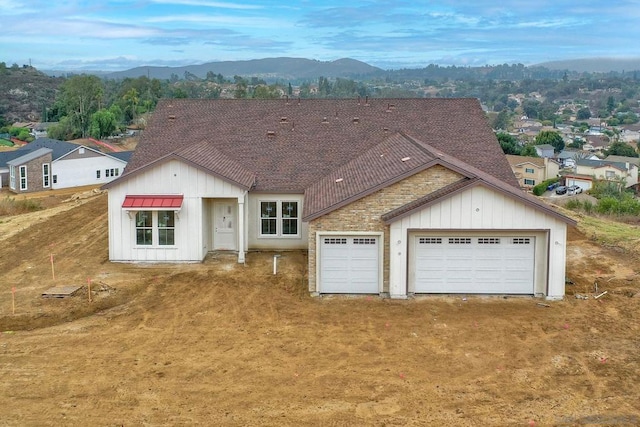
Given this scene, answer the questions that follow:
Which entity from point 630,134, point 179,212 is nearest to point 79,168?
point 179,212

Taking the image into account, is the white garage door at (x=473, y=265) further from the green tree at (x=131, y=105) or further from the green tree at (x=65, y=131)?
the green tree at (x=131, y=105)

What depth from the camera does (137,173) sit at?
22062mm

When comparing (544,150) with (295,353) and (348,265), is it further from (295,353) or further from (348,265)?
(295,353)

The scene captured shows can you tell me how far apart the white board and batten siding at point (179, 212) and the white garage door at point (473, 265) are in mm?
7193

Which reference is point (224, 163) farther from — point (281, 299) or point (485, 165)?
point (485, 165)

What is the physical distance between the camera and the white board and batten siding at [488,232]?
59.5 feet

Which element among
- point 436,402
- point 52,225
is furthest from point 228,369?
point 52,225

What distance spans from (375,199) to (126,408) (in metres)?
9.66

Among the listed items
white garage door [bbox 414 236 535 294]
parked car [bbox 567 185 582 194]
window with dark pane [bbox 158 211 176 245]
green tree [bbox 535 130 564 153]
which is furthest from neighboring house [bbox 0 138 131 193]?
green tree [bbox 535 130 564 153]

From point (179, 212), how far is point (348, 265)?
6.84m

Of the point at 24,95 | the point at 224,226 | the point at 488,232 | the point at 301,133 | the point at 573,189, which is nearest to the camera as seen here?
the point at 488,232

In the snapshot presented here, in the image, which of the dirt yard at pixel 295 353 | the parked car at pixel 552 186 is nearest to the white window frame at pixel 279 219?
the dirt yard at pixel 295 353

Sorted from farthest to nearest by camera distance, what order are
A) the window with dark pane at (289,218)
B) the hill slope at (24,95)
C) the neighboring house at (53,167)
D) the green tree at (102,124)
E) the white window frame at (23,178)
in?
the hill slope at (24,95)
the green tree at (102,124)
the neighboring house at (53,167)
the white window frame at (23,178)
the window with dark pane at (289,218)

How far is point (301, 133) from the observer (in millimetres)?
27188
